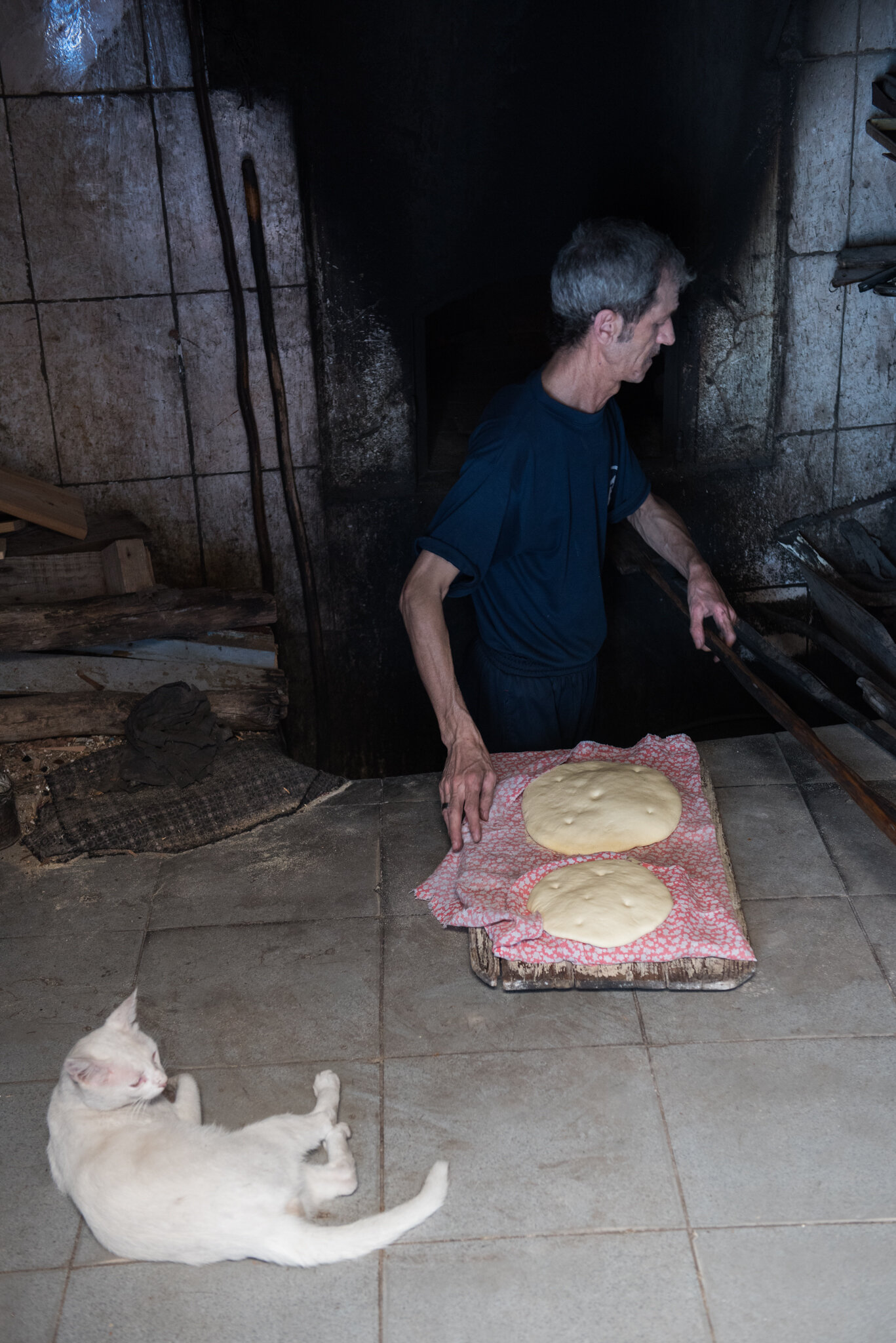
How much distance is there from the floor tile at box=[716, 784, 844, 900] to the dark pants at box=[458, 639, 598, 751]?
50cm

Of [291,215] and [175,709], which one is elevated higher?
[291,215]

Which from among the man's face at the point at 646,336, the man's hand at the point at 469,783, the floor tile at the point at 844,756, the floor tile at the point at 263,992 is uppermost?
the man's face at the point at 646,336

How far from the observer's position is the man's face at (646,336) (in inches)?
103

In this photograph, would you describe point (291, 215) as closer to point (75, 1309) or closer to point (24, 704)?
point (24, 704)

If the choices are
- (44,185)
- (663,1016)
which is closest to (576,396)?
(663,1016)

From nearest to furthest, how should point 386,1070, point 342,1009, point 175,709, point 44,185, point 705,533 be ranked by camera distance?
point 386,1070, point 342,1009, point 175,709, point 44,185, point 705,533

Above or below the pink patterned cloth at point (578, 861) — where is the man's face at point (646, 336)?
above

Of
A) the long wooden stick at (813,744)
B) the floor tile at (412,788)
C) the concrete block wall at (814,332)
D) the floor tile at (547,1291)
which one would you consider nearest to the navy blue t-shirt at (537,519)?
the long wooden stick at (813,744)

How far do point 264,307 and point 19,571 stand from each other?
1.32 metres

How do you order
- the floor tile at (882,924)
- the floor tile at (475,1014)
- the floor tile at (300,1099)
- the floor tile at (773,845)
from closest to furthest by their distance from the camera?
1. the floor tile at (300,1099)
2. the floor tile at (475,1014)
3. the floor tile at (882,924)
4. the floor tile at (773,845)

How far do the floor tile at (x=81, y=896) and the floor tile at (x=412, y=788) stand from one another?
0.70 metres

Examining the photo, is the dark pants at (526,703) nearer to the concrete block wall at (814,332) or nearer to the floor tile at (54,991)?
the floor tile at (54,991)

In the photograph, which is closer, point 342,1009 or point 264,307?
point 342,1009

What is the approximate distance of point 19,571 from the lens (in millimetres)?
3621
